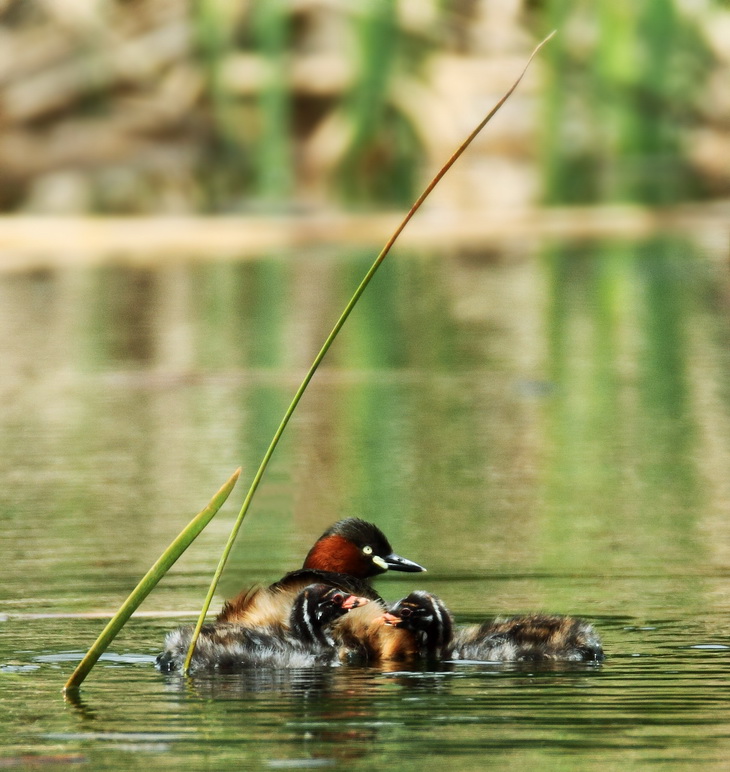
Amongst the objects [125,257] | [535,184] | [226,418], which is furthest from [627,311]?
[535,184]

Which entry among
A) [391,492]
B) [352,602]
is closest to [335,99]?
[391,492]

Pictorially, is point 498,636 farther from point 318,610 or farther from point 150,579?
point 150,579

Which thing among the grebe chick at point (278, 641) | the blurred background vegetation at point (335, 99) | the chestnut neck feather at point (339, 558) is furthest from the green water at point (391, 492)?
the blurred background vegetation at point (335, 99)

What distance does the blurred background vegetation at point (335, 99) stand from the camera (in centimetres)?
2161

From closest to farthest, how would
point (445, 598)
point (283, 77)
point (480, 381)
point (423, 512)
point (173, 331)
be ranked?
point (445, 598)
point (423, 512)
point (480, 381)
point (173, 331)
point (283, 77)

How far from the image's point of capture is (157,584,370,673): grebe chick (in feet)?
15.7

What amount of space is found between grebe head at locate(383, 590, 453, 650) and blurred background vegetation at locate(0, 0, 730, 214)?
15.9m

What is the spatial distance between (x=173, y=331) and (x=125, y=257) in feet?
20.7

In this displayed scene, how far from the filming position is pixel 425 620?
15.9ft

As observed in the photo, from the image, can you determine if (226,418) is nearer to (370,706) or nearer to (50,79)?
(370,706)

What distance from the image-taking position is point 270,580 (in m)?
6.06

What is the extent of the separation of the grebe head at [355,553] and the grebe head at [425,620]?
0.44 m

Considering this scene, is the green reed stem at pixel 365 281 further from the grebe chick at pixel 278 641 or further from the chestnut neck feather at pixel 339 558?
the chestnut neck feather at pixel 339 558

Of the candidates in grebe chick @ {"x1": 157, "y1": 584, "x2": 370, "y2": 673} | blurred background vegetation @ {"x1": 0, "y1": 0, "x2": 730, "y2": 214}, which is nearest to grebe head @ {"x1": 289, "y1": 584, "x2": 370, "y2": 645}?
grebe chick @ {"x1": 157, "y1": 584, "x2": 370, "y2": 673}
